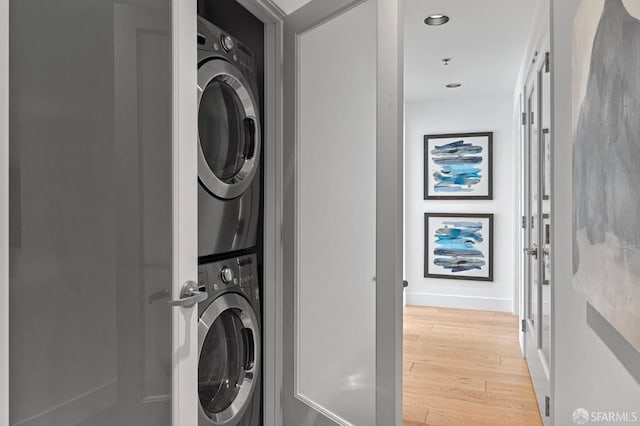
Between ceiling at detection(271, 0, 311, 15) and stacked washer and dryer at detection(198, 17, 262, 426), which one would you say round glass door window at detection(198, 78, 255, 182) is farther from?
ceiling at detection(271, 0, 311, 15)

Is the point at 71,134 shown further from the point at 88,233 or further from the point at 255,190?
the point at 255,190

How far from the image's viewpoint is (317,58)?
6.28 feet

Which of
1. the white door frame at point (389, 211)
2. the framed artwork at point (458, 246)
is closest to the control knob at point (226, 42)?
the white door frame at point (389, 211)

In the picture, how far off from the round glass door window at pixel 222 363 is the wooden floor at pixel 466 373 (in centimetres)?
122

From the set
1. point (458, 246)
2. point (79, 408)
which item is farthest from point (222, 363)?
point (458, 246)

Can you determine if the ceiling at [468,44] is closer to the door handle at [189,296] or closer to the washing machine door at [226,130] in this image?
the washing machine door at [226,130]

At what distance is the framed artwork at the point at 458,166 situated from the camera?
17.5 feet

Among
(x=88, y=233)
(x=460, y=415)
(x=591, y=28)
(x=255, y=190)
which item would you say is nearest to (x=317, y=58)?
(x=255, y=190)

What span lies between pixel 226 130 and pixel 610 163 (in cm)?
135

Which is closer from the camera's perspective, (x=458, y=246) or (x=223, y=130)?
(x=223, y=130)

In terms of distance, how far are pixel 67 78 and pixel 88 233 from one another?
0.38 m

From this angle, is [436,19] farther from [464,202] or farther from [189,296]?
[464,202]

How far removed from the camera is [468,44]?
3521mm

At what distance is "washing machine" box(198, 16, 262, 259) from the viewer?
163cm
